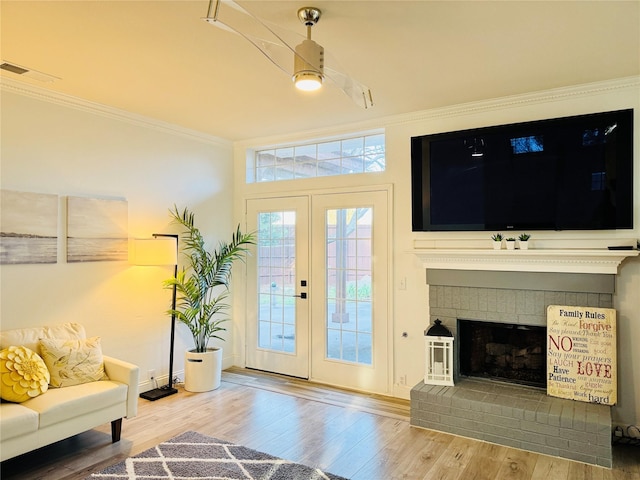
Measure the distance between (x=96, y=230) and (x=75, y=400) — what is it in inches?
59.5

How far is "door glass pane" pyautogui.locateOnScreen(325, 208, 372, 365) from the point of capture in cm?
454

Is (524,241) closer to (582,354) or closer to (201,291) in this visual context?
(582,354)

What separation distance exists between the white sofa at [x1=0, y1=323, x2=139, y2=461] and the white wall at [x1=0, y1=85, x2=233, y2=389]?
0.69 ft

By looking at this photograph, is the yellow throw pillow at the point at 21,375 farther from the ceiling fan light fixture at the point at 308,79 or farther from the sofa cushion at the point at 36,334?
the ceiling fan light fixture at the point at 308,79

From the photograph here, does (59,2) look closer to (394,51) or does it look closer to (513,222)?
(394,51)

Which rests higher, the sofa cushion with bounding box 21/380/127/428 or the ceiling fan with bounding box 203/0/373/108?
the ceiling fan with bounding box 203/0/373/108

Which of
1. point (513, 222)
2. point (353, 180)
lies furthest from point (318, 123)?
point (513, 222)

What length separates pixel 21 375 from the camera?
115 inches

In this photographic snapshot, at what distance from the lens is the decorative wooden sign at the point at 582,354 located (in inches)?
131

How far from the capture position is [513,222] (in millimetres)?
3711

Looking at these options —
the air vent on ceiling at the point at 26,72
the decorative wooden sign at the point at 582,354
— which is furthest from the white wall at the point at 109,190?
the decorative wooden sign at the point at 582,354

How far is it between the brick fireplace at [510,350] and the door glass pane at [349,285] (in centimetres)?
71

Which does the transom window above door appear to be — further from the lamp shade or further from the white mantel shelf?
the lamp shade

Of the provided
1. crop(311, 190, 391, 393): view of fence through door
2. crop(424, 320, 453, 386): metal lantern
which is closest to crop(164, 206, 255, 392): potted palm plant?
crop(311, 190, 391, 393): view of fence through door
